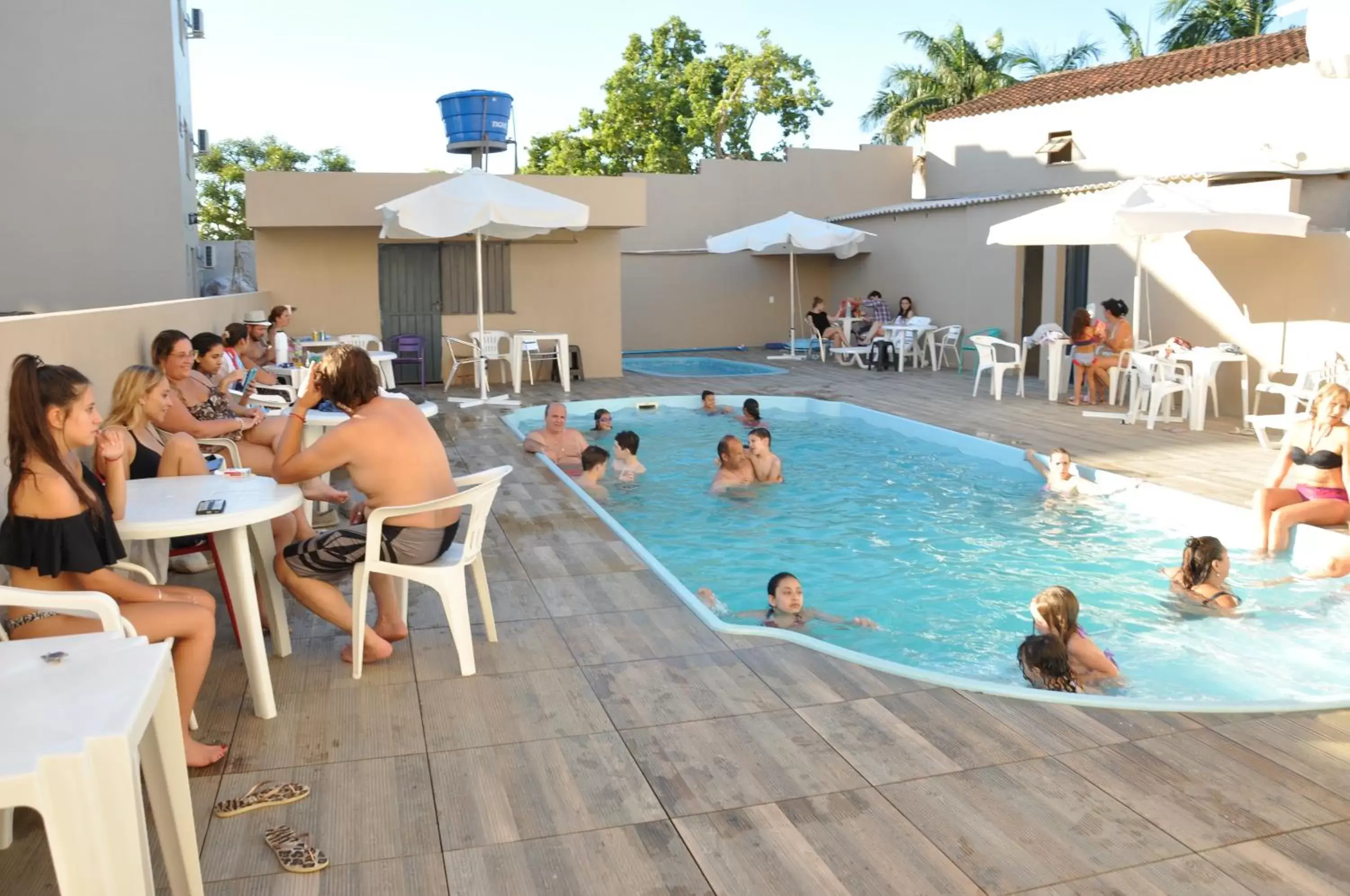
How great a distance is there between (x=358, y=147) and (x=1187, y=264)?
48.5 metres

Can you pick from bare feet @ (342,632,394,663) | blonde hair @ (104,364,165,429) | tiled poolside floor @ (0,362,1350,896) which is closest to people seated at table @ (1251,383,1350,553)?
tiled poolside floor @ (0,362,1350,896)

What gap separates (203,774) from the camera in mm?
3074

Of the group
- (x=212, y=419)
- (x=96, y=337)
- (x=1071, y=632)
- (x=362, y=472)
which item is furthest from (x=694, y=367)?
(x=362, y=472)

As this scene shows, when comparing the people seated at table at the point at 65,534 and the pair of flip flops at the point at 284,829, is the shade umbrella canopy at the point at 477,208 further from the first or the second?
the pair of flip flops at the point at 284,829

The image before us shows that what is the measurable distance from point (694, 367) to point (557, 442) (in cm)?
889

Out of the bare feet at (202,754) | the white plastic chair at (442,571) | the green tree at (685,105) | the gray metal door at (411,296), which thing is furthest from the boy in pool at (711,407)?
the green tree at (685,105)

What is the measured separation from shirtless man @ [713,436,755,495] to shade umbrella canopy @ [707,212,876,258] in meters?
8.57

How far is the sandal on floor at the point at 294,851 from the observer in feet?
8.44

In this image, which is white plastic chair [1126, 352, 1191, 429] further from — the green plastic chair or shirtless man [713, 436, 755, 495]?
the green plastic chair

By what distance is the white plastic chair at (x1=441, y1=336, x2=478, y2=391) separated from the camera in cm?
1373

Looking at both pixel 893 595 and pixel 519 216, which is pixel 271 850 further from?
pixel 519 216

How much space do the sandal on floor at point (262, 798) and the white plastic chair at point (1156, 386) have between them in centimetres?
890

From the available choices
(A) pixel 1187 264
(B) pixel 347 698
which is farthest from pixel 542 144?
(B) pixel 347 698

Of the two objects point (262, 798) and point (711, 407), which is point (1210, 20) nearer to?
point (711, 407)
